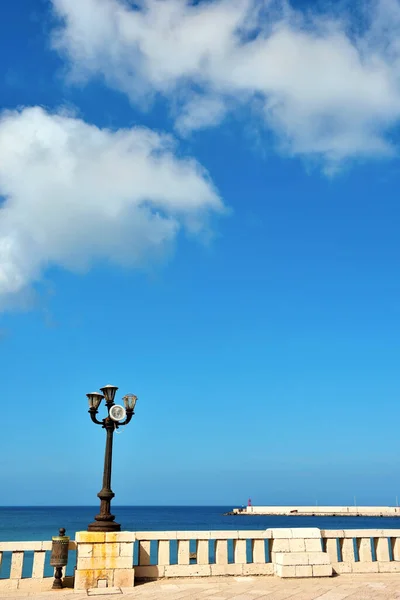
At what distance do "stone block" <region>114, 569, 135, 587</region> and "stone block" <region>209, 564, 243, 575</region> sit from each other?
→ 177cm

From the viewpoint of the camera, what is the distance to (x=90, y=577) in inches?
394

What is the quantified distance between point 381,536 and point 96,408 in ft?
22.9

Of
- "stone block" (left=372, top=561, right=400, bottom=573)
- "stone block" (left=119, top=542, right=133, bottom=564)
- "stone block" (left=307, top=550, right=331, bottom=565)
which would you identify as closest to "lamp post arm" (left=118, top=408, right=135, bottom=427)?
"stone block" (left=119, top=542, right=133, bottom=564)

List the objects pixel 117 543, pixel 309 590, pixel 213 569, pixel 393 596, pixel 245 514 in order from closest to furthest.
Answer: pixel 393 596
pixel 309 590
pixel 117 543
pixel 213 569
pixel 245 514

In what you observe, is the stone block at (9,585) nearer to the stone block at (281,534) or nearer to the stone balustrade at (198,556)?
the stone balustrade at (198,556)

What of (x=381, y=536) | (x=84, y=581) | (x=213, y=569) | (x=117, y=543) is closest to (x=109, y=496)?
(x=117, y=543)

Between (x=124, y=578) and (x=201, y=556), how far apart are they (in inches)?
65.6

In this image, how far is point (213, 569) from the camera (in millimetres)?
10969

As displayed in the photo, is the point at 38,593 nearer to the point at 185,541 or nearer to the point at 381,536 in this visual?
the point at 185,541

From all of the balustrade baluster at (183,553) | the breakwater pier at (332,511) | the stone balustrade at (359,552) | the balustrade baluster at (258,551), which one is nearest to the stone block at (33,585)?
the balustrade baluster at (183,553)

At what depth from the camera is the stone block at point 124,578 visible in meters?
10.1

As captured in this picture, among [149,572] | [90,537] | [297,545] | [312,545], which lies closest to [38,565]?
[90,537]

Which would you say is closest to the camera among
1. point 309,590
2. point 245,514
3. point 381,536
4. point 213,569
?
point 309,590

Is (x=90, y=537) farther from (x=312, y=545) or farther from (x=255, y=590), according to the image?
(x=312, y=545)
